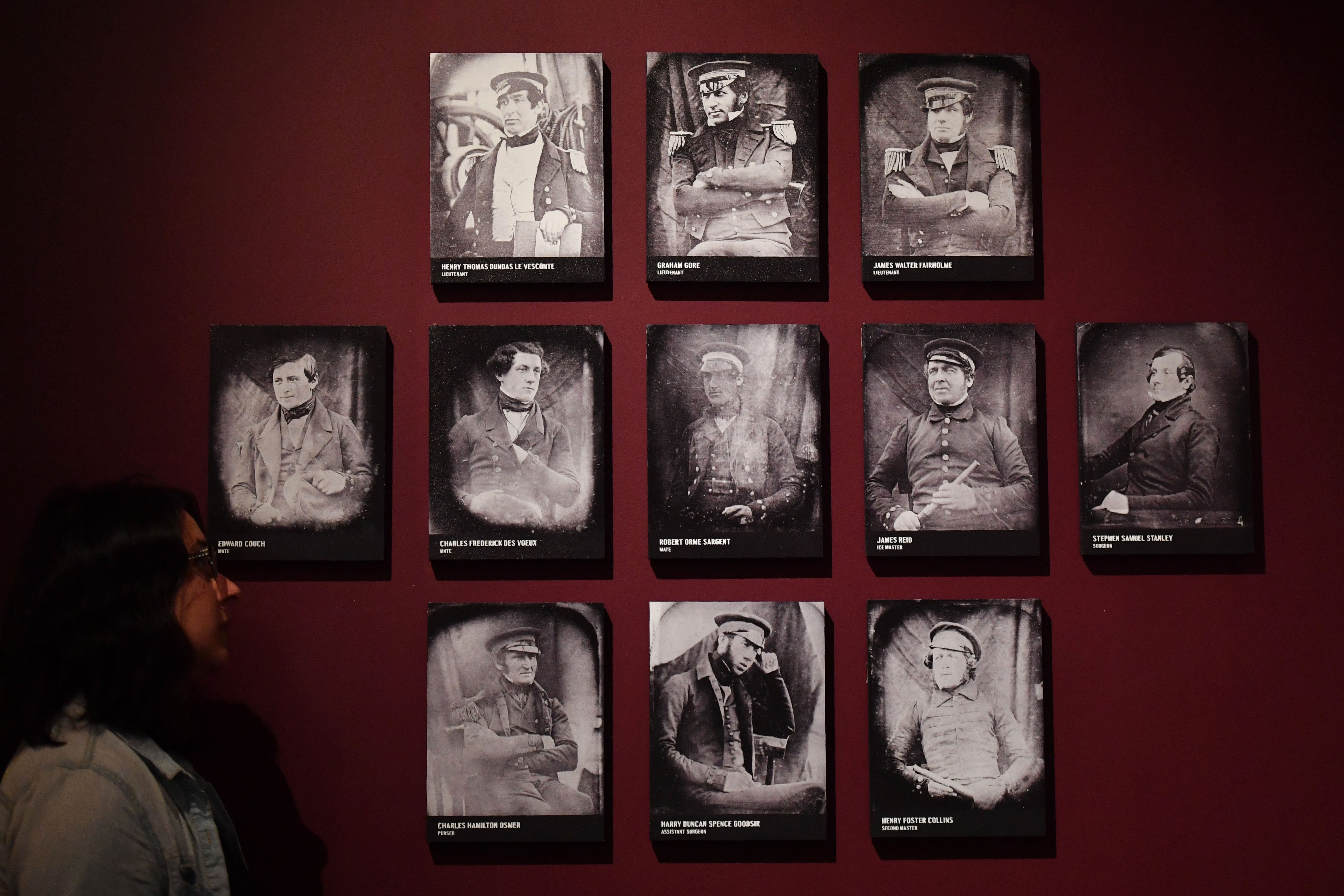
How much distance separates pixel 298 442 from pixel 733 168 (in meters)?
1.02

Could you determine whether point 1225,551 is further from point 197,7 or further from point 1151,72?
point 197,7

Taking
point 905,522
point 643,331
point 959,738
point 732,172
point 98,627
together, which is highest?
point 732,172

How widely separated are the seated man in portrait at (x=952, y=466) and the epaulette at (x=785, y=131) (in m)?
0.49

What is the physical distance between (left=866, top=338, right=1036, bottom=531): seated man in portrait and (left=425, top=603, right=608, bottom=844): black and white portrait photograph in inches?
25.0

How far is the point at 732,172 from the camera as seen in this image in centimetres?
193

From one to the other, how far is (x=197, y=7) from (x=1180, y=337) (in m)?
2.11

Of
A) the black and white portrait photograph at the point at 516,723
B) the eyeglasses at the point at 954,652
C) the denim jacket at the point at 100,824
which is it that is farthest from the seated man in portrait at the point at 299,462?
the eyeglasses at the point at 954,652

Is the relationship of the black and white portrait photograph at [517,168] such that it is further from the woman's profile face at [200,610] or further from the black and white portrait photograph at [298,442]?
the woman's profile face at [200,610]

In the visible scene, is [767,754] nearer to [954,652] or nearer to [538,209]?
[954,652]

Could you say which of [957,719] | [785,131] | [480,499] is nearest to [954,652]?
[957,719]

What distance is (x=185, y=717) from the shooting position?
1577mm

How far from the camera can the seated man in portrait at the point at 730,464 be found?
1899mm

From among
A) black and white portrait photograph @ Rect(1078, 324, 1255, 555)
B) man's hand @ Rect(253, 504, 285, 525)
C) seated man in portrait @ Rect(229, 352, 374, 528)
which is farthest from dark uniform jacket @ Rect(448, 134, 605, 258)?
black and white portrait photograph @ Rect(1078, 324, 1255, 555)

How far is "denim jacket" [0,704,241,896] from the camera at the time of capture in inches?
53.4
